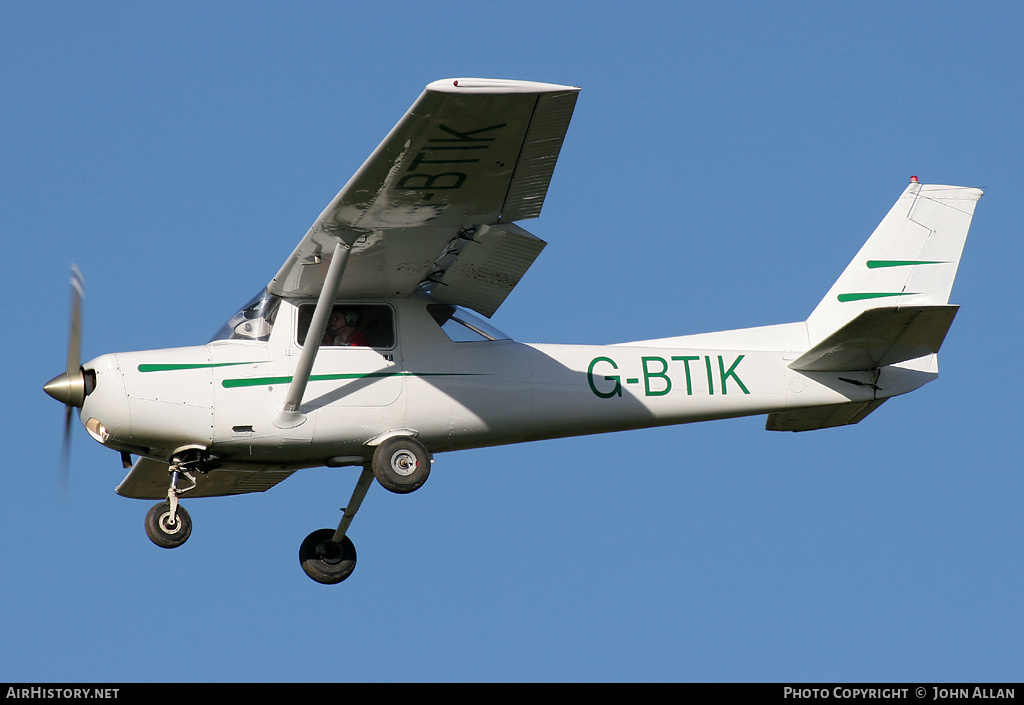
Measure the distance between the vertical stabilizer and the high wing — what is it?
12.5ft

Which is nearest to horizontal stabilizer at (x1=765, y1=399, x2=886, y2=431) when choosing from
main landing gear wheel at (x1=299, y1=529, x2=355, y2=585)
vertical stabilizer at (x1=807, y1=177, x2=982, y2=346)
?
vertical stabilizer at (x1=807, y1=177, x2=982, y2=346)

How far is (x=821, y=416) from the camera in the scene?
14336 millimetres

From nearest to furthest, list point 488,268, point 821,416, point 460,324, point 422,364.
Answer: point 422,364 < point 488,268 < point 460,324 < point 821,416

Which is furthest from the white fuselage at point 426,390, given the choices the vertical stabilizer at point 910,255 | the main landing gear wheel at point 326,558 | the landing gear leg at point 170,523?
the main landing gear wheel at point 326,558

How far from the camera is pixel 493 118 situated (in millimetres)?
10391

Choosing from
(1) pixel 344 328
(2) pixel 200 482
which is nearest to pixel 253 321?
(1) pixel 344 328

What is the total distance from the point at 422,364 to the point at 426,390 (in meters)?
0.25

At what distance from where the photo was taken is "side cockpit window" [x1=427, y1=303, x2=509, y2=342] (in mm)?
13234

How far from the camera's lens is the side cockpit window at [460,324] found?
13234 mm

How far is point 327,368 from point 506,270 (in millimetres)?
1893

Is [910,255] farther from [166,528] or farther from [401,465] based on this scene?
[166,528]

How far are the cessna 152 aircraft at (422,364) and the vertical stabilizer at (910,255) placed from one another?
0.07 m

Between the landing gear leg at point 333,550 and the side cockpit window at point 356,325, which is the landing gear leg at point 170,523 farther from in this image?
the landing gear leg at point 333,550

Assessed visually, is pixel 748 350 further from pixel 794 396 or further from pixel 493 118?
pixel 493 118
